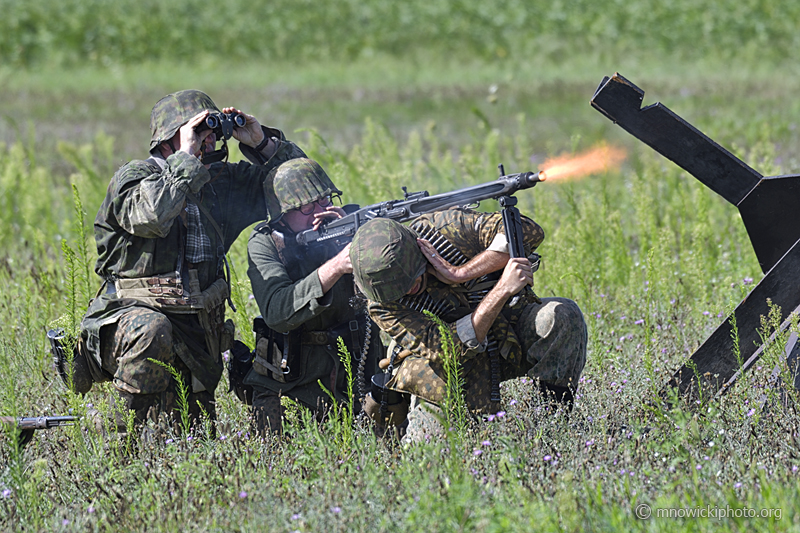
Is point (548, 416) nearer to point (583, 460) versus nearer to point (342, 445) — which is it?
point (583, 460)

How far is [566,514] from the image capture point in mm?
3246

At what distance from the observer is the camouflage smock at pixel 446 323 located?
14.0 feet

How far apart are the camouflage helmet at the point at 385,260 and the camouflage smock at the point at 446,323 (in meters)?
0.20

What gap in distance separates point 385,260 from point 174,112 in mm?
1675

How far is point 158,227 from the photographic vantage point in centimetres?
451

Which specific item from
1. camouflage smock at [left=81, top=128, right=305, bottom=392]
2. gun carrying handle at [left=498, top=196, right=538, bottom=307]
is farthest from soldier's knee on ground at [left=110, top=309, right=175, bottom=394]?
gun carrying handle at [left=498, top=196, right=538, bottom=307]

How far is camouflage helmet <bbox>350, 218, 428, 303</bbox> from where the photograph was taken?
4.09 meters

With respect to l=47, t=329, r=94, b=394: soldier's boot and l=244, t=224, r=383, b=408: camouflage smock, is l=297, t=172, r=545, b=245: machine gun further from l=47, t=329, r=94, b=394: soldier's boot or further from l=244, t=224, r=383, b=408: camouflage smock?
l=47, t=329, r=94, b=394: soldier's boot

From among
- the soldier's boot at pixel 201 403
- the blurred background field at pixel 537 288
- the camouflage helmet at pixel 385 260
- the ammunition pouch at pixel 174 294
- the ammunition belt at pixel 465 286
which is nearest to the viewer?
the blurred background field at pixel 537 288

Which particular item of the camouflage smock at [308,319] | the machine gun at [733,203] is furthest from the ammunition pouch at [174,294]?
the machine gun at [733,203]

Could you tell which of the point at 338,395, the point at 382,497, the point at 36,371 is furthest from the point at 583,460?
the point at 36,371

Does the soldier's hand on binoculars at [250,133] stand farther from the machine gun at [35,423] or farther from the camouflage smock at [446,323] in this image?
the machine gun at [35,423]

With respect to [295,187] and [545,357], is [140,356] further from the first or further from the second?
[545,357]

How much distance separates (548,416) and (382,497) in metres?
1.10
